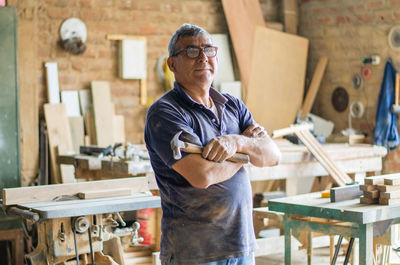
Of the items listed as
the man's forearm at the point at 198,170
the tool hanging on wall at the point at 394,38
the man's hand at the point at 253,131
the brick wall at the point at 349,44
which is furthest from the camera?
the brick wall at the point at 349,44

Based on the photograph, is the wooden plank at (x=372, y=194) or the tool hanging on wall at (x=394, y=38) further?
the tool hanging on wall at (x=394, y=38)

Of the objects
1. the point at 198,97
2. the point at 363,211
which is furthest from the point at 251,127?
the point at 363,211

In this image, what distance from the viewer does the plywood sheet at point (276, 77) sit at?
7.67 meters

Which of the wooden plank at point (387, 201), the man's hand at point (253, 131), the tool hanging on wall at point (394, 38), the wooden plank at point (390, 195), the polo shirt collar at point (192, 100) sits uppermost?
the tool hanging on wall at point (394, 38)

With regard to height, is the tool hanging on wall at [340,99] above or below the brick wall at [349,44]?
below

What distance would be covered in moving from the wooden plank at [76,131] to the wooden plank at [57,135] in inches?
4.4

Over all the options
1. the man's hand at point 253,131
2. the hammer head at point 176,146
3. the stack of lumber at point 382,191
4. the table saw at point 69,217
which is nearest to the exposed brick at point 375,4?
the stack of lumber at point 382,191

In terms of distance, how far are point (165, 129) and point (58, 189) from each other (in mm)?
1376

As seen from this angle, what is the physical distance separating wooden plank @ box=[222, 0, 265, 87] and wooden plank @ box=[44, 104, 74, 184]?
7.56 feet

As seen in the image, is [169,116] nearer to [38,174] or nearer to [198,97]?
[198,97]

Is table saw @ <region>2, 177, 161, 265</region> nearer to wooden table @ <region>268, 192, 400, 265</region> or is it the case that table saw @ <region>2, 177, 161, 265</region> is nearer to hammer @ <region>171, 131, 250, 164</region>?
wooden table @ <region>268, 192, 400, 265</region>

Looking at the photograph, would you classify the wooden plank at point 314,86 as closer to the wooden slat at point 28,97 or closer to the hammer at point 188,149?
the wooden slat at point 28,97

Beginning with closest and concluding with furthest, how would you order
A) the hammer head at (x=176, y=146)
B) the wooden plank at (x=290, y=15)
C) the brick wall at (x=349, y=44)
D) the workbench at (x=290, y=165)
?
the hammer head at (x=176, y=146)
the workbench at (x=290, y=165)
the brick wall at (x=349, y=44)
the wooden plank at (x=290, y=15)

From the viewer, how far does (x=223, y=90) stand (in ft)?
25.2
